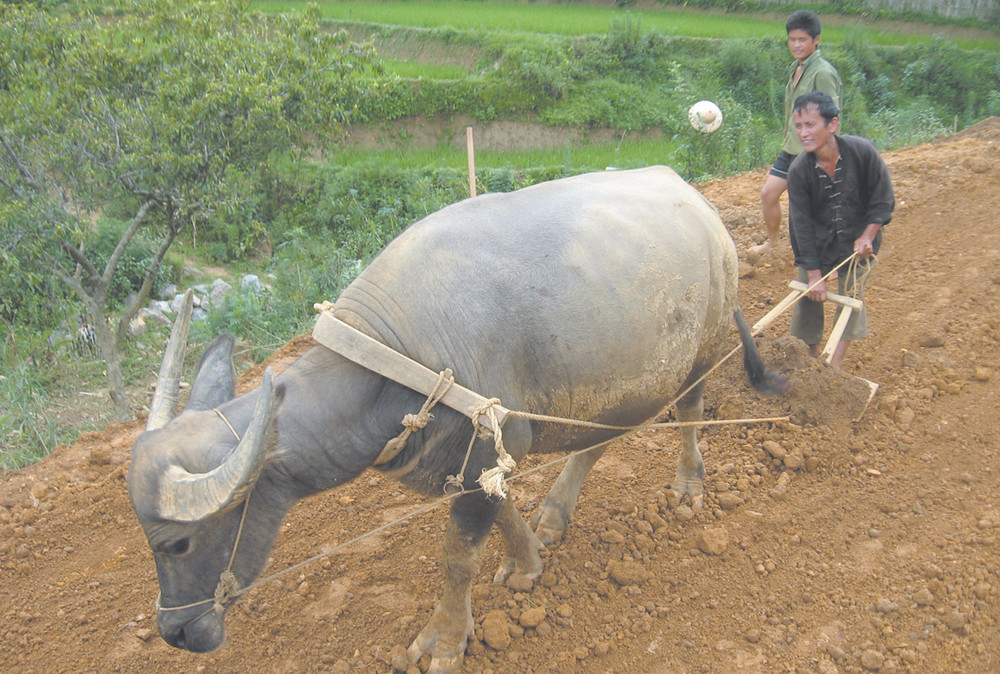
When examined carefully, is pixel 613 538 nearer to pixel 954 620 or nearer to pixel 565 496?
pixel 565 496

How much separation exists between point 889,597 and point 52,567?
4058 mm

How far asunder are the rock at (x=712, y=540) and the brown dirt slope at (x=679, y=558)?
0.01 meters

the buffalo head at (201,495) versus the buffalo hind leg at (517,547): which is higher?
the buffalo head at (201,495)

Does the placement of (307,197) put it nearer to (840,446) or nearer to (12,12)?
(12,12)

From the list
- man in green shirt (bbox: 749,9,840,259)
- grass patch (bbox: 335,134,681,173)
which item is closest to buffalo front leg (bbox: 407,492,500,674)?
man in green shirt (bbox: 749,9,840,259)

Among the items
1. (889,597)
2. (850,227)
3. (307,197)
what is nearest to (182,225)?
(850,227)

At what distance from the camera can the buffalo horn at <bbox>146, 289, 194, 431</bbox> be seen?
2.71m

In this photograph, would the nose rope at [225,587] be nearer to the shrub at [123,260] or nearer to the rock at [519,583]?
the rock at [519,583]

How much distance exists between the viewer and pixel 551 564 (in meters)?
3.71

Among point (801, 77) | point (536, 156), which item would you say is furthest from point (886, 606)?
point (536, 156)

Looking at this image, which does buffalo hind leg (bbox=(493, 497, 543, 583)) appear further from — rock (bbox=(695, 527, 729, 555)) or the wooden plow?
the wooden plow

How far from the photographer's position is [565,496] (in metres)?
3.92

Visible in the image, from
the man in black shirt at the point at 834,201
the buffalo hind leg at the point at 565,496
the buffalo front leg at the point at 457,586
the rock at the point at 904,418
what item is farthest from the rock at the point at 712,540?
the man in black shirt at the point at 834,201

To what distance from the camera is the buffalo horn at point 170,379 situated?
2707 millimetres
